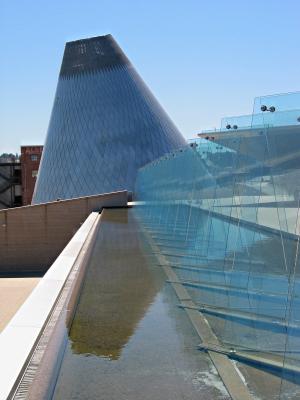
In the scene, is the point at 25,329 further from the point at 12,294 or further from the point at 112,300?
the point at 12,294

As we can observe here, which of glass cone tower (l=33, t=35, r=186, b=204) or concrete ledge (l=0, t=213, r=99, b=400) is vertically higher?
glass cone tower (l=33, t=35, r=186, b=204)

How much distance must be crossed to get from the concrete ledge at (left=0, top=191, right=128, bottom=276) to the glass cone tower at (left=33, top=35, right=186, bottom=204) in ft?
30.2

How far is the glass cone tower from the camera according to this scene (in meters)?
31.8

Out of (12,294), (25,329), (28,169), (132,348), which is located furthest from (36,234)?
(28,169)

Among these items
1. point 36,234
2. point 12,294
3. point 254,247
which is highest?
point 254,247

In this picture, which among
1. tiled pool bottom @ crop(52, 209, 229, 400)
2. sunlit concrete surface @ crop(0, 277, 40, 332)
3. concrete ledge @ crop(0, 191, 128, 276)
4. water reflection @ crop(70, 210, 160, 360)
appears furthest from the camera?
concrete ledge @ crop(0, 191, 128, 276)

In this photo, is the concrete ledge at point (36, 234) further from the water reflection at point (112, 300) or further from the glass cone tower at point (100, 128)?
the water reflection at point (112, 300)

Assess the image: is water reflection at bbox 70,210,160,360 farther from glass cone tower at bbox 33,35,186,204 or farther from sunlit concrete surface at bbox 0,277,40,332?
glass cone tower at bbox 33,35,186,204

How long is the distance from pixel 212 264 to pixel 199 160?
261 cm

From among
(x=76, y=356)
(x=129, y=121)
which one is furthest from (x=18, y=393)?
(x=129, y=121)

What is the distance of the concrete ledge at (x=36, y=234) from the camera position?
2177 centimetres

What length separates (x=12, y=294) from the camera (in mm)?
17141

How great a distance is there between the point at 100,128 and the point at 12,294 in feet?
55.8

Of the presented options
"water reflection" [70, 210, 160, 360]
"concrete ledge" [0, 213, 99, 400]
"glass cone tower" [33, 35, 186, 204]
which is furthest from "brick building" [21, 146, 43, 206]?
"concrete ledge" [0, 213, 99, 400]
